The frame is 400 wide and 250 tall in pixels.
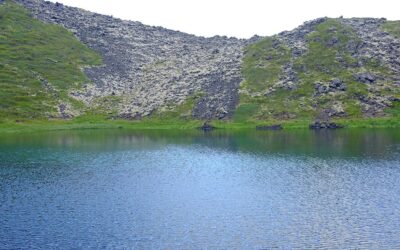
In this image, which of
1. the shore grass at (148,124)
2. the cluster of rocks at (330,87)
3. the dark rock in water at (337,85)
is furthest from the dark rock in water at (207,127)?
the dark rock in water at (337,85)

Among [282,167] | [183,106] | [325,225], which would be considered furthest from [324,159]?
[183,106]

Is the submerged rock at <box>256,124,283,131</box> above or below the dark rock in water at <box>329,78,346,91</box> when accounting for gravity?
below

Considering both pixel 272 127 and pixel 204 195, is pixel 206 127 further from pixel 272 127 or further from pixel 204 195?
pixel 204 195

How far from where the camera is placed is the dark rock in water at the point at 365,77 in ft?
627

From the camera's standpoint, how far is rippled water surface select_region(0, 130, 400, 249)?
5578 cm

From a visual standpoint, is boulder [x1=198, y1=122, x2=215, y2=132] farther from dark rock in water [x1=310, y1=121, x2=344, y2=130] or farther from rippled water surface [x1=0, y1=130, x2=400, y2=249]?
dark rock in water [x1=310, y1=121, x2=344, y2=130]

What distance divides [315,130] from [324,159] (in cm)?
6025

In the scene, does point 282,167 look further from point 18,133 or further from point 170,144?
point 18,133

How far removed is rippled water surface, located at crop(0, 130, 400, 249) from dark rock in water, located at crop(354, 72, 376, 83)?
58.1 metres

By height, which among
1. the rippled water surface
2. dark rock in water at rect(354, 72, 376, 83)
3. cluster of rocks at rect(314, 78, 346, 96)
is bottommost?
the rippled water surface

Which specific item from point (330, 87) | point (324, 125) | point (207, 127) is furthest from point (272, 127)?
point (330, 87)

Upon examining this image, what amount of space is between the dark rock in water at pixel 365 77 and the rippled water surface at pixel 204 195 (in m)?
58.1

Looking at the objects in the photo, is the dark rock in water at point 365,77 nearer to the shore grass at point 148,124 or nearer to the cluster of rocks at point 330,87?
the cluster of rocks at point 330,87

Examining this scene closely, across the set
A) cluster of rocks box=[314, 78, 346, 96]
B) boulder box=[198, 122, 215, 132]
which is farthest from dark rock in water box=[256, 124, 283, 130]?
cluster of rocks box=[314, 78, 346, 96]
